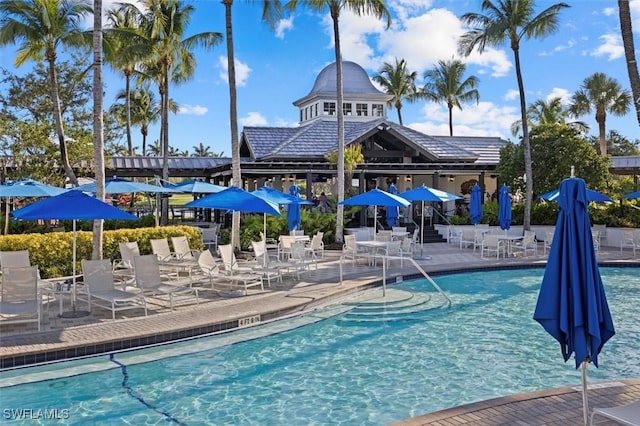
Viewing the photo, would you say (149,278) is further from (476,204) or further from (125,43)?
(125,43)

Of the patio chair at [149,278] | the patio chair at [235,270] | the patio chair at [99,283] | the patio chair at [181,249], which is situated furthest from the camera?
the patio chair at [181,249]

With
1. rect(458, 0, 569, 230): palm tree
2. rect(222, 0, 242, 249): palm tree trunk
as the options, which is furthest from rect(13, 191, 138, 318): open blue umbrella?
rect(458, 0, 569, 230): palm tree

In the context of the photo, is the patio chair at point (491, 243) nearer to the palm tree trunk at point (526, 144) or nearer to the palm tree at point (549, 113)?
the palm tree trunk at point (526, 144)

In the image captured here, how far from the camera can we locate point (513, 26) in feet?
70.9

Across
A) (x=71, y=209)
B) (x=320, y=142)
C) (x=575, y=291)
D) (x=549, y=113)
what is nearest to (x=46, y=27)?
(x=71, y=209)

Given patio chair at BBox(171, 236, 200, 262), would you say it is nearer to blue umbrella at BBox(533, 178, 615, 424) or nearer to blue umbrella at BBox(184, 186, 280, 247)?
blue umbrella at BBox(184, 186, 280, 247)

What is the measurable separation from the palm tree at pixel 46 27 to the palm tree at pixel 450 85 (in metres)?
33.5

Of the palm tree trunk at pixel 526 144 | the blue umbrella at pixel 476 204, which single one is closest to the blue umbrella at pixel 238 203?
the blue umbrella at pixel 476 204

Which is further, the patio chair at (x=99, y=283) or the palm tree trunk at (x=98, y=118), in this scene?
the palm tree trunk at (x=98, y=118)

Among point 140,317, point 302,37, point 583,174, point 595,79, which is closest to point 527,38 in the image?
point 583,174

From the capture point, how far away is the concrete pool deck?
200 inches

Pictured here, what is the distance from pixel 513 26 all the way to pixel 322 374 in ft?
62.8

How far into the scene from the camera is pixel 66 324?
863 centimetres

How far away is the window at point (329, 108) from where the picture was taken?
116 feet
